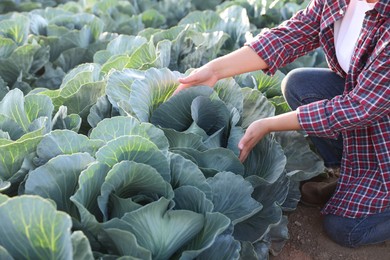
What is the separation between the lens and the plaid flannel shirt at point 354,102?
211 cm

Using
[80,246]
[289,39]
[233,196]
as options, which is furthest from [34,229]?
[289,39]

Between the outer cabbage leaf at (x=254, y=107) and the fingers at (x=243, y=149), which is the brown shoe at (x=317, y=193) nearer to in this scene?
the outer cabbage leaf at (x=254, y=107)

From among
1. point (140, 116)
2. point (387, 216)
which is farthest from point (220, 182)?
point (387, 216)

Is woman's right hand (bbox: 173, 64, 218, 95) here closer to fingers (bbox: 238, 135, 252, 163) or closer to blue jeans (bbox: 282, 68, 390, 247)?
fingers (bbox: 238, 135, 252, 163)

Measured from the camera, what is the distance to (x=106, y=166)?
176 centimetres

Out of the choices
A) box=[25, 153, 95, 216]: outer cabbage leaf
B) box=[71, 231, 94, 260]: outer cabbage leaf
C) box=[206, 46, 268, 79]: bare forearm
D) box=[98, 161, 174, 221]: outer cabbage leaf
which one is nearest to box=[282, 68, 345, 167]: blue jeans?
box=[206, 46, 268, 79]: bare forearm

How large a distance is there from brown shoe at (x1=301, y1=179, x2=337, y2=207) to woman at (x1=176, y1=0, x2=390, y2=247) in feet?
0.39

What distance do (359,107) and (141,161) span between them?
836 millimetres

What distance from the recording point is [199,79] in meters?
2.40

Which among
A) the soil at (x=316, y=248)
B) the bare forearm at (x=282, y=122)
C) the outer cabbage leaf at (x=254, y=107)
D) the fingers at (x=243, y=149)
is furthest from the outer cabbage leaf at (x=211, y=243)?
the outer cabbage leaf at (x=254, y=107)

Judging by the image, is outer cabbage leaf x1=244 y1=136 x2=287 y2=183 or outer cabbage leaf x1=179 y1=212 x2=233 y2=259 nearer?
outer cabbage leaf x1=179 y1=212 x2=233 y2=259

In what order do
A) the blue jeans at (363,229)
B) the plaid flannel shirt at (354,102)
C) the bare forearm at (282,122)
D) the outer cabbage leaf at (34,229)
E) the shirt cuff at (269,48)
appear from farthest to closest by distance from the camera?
the shirt cuff at (269,48) → the blue jeans at (363,229) → the bare forearm at (282,122) → the plaid flannel shirt at (354,102) → the outer cabbage leaf at (34,229)

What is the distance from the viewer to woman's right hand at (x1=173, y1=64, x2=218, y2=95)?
236 centimetres

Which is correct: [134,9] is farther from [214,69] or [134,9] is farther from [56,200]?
[56,200]
